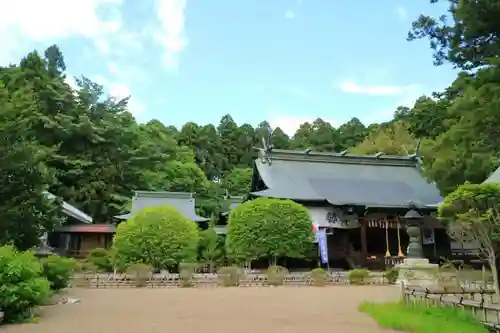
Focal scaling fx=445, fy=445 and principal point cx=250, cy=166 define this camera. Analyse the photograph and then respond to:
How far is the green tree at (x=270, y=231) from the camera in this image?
2111 cm

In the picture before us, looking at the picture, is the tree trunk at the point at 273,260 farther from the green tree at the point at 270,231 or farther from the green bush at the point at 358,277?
the green bush at the point at 358,277

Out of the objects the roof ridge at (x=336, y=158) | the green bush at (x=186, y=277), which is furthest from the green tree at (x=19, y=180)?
the roof ridge at (x=336, y=158)

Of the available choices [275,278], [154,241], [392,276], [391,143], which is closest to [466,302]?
[392,276]

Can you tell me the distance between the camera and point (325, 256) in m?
22.8

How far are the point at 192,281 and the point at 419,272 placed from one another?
817cm

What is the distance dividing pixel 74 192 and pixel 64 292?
21.0 m

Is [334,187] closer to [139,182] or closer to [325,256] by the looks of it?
[325,256]

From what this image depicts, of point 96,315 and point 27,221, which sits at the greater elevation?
point 27,221

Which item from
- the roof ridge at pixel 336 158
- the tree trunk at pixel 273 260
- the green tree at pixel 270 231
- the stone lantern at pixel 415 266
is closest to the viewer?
the stone lantern at pixel 415 266

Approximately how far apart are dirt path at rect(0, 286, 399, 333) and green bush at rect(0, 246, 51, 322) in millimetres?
411

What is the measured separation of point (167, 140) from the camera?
140 ft

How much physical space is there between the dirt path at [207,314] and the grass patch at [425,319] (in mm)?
319

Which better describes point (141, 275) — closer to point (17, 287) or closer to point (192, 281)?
point (192, 281)

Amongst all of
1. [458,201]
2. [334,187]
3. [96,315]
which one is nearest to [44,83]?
[334,187]
